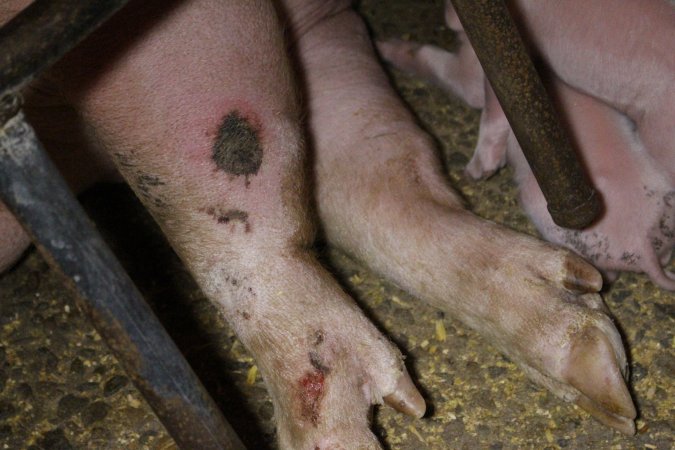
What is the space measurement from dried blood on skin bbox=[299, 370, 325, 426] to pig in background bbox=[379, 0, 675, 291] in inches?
22.3

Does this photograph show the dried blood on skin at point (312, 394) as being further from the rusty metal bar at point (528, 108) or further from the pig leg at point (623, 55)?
the pig leg at point (623, 55)

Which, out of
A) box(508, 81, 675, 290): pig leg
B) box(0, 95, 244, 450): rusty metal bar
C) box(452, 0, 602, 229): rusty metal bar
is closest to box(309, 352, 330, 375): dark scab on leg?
box(0, 95, 244, 450): rusty metal bar

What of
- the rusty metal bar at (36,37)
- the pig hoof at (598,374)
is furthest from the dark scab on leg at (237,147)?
the pig hoof at (598,374)

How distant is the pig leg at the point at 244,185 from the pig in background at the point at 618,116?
1.62 ft

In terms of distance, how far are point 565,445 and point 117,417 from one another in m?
0.73

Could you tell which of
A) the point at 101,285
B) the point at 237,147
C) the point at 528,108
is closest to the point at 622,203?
the point at 528,108

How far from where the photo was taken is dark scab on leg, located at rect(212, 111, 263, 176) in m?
1.22

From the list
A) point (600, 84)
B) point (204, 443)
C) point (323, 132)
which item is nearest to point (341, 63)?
point (323, 132)

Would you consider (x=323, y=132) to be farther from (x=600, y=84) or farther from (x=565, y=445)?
(x=565, y=445)

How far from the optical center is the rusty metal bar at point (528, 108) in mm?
1062

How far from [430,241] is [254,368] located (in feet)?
1.22

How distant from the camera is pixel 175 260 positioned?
1.75 meters

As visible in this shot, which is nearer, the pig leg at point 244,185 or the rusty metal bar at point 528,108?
the rusty metal bar at point 528,108

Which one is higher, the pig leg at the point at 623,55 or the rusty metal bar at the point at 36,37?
the rusty metal bar at the point at 36,37
